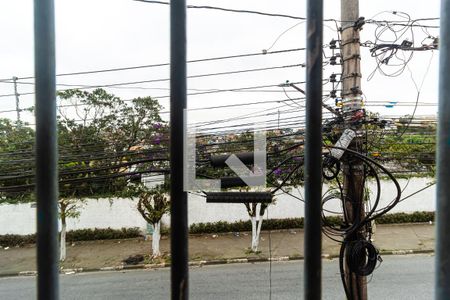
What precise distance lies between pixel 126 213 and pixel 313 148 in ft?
35.1

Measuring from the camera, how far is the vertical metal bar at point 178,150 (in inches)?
25.5

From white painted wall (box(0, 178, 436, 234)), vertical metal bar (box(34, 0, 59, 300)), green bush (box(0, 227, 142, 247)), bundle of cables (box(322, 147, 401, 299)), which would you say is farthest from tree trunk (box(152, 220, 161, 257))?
vertical metal bar (box(34, 0, 59, 300))

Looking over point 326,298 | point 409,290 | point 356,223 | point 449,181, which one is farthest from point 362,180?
point 409,290

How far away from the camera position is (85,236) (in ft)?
32.0

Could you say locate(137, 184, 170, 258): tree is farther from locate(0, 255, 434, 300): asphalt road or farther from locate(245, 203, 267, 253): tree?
locate(245, 203, 267, 253): tree

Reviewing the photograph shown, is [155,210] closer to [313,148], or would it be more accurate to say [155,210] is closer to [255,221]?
[255,221]

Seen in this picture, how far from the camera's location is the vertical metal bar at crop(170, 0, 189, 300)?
2.12 feet

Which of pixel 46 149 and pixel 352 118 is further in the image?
pixel 352 118

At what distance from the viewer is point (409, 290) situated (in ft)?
19.6

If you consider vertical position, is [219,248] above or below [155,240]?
below

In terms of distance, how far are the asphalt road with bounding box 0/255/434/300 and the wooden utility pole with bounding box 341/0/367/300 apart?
2927 millimetres

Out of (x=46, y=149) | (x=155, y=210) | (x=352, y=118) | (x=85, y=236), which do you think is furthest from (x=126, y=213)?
(x=46, y=149)

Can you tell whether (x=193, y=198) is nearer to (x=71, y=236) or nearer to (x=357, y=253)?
(x=71, y=236)

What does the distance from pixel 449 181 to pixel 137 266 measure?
840 cm
